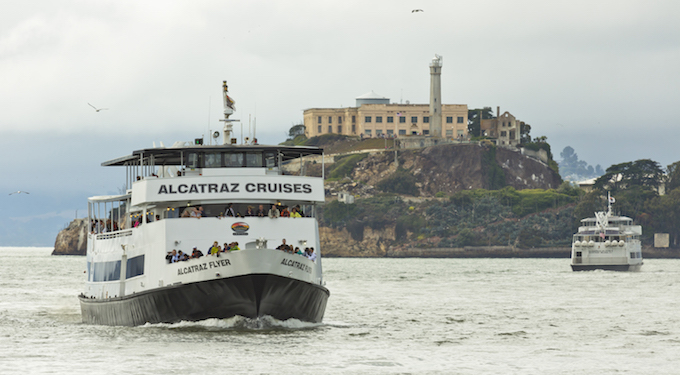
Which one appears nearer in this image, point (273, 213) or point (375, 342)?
point (375, 342)

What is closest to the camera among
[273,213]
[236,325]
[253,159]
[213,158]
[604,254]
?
[236,325]

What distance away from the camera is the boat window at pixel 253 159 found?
38688 millimetres

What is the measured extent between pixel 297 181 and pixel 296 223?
163 cm

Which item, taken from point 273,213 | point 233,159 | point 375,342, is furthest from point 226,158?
point 375,342

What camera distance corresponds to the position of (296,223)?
1414 inches

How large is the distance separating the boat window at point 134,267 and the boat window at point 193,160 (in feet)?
14.5

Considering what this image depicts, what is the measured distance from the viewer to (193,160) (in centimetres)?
3891

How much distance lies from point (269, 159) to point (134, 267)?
22.8 ft

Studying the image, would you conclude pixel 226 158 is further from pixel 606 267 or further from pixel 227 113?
pixel 606 267

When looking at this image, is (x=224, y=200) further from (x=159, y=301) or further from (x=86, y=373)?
(x=86, y=373)

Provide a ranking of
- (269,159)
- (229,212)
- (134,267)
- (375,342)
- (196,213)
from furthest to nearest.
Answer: (269,159) < (134,267) < (229,212) < (196,213) < (375,342)

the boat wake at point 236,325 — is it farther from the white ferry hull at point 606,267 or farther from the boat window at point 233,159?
the white ferry hull at point 606,267

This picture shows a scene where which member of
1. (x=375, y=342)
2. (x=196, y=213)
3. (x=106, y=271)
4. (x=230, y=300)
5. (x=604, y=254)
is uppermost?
(x=196, y=213)

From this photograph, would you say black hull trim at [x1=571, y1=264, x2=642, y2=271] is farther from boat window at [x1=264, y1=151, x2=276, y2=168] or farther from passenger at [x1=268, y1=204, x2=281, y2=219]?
passenger at [x1=268, y1=204, x2=281, y2=219]
